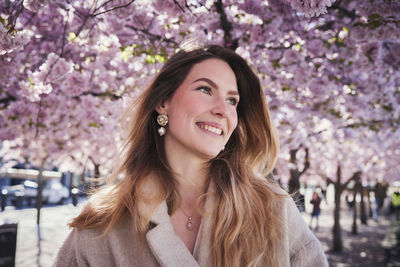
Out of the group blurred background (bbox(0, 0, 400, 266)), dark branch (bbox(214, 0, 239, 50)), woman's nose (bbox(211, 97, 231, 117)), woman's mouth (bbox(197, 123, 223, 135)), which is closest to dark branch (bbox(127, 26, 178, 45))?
blurred background (bbox(0, 0, 400, 266))

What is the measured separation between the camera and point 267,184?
2.71m

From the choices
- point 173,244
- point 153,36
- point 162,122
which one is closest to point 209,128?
point 162,122

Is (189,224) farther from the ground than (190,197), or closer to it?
closer to it

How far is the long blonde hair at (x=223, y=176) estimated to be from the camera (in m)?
2.35

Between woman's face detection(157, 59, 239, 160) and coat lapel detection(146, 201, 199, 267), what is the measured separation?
0.55 meters

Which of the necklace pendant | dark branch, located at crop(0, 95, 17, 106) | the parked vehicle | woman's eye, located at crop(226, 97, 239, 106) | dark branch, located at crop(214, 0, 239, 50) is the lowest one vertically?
the parked vehicle

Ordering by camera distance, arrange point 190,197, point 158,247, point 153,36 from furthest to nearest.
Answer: point 153,36
point 190,197
point 158,247

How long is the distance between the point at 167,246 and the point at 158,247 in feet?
0.18

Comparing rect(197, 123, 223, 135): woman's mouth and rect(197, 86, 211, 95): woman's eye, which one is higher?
rect(197, 86, 211, 95): woman's eye

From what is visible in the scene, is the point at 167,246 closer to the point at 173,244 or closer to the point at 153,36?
the point at 173,244

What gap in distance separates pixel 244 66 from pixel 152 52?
11.5 feet

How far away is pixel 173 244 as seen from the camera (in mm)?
2289

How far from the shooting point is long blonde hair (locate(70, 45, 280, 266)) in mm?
2354

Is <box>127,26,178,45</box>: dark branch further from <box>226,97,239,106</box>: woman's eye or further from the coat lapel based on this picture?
the coat lapel
